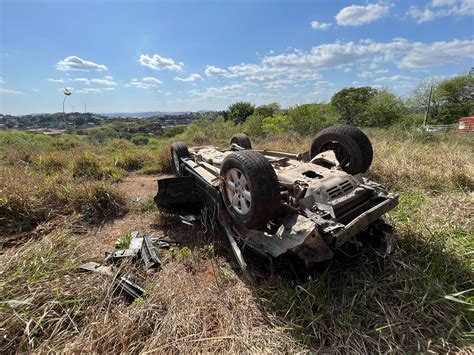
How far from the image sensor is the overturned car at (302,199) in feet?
7.14

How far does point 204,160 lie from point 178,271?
1.97 m

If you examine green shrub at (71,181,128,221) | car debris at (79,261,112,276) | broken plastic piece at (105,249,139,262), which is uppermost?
green shrub at (71,181,128,221)

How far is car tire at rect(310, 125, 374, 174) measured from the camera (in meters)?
3.15

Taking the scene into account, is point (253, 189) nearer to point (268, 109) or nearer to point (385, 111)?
point (385, 111)

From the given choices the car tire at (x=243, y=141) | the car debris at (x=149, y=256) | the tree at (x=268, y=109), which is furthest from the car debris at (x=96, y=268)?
the tree at (x=268, y=109)

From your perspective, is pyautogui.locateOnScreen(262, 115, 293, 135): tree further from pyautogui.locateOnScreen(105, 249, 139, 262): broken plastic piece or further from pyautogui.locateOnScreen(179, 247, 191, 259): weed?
pyautogui.locateOnScreen(105, 249, 139, 262): broken plastic piece

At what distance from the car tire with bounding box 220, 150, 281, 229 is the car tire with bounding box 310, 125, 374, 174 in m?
1.35

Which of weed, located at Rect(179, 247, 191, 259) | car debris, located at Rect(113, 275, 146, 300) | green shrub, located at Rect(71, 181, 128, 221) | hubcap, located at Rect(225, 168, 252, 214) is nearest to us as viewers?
car debris, located at Rect(113, 275, 146, 300)

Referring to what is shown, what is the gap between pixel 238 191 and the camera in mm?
2705

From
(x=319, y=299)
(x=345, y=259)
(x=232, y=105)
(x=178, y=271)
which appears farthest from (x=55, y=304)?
(x=232, y=105)

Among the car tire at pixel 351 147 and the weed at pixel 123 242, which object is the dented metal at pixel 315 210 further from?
the weed at pixel 123 242

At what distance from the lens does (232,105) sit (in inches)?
1350

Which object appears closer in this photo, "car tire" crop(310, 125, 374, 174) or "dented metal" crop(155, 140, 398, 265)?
"dented metal" crop(155, 140, 398, 265)

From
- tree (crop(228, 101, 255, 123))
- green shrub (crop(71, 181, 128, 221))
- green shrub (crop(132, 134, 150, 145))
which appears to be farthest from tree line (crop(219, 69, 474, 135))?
green shrub (crop(71, 181, 128, 221))
